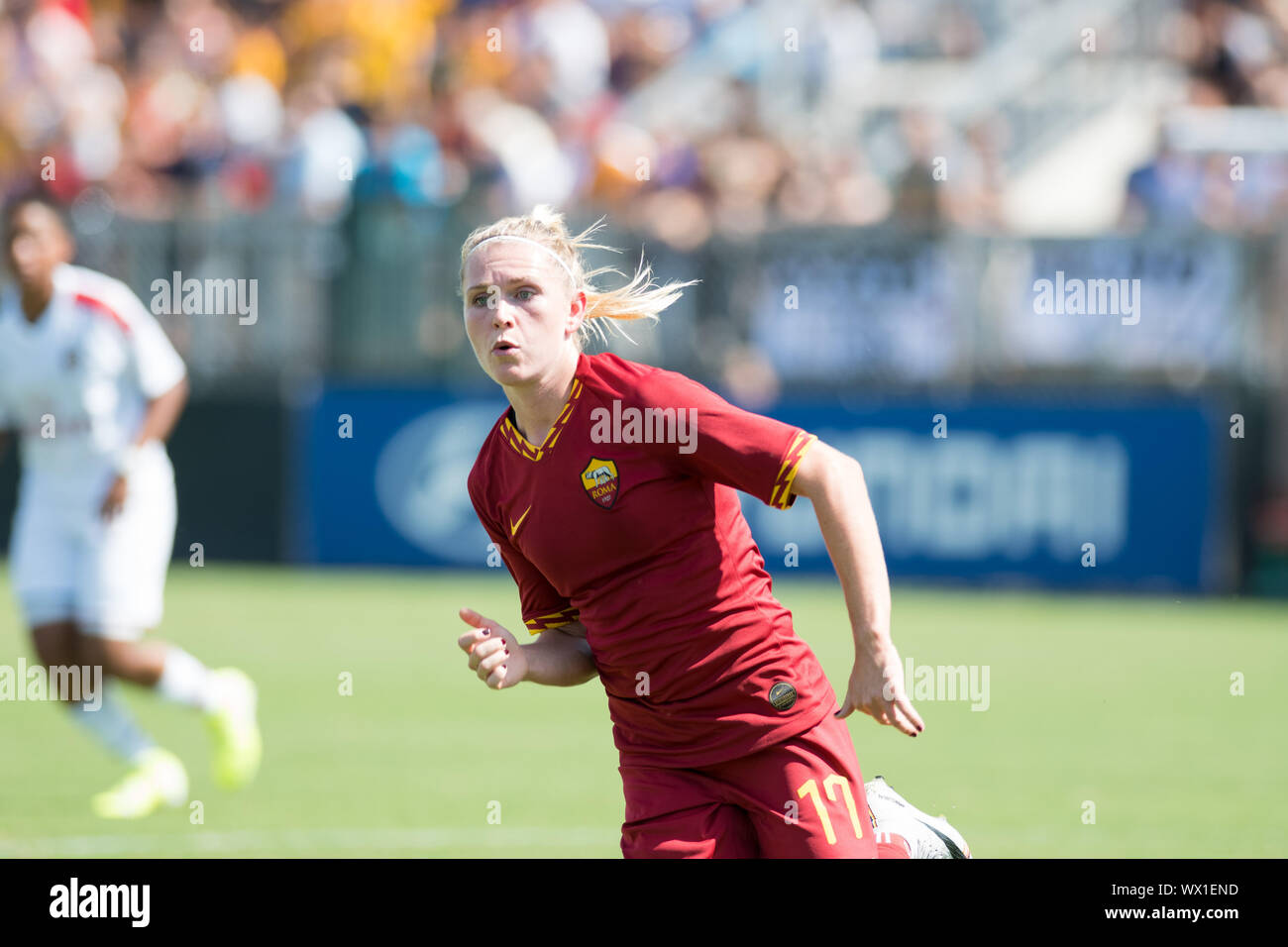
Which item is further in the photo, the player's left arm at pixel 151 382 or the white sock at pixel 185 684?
the player's left arm at pixel 151 382

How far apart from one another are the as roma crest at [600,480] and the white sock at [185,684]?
11.9 feet

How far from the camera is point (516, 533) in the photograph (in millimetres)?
5125

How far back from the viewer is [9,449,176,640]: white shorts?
8.00 m

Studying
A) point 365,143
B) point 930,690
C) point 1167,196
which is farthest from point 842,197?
point 930,690

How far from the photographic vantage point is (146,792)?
7684mm

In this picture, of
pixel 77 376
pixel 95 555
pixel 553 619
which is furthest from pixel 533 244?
pixel 77 376

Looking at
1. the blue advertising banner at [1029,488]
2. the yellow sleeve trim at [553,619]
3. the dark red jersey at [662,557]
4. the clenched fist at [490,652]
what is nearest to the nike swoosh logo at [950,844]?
the dark red jersey at [662,557]

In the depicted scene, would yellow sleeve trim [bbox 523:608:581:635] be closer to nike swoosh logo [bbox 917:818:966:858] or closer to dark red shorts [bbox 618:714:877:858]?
dark red shorts [bbox 618:714:877:858]

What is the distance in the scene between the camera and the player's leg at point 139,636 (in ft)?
26.1

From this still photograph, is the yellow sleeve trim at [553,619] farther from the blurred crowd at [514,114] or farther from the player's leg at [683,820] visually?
the blurred crowd at [514,114]

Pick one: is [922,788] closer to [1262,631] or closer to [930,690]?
[930,690]

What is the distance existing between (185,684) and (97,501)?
955mm

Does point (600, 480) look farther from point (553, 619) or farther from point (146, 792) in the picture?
point (146, 792)
